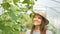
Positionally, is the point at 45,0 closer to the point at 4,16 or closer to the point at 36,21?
the point at 36,21

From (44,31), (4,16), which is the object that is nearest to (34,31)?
(44,31)

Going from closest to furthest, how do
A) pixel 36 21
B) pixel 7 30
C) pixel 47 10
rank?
1. pixel 7 30
2. pixel 36 21
3. pixel 47 10

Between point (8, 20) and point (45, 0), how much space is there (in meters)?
1.20

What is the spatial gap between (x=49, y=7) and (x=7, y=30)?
126 centimetres

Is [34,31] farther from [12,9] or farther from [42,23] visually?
[12,9]

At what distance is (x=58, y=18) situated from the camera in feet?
5.49

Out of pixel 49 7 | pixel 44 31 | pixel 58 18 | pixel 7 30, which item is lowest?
pixel 44 31

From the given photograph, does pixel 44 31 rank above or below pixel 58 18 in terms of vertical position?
below

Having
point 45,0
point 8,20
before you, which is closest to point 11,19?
point 8,20

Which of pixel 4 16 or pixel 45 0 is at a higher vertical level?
pixel 4 16

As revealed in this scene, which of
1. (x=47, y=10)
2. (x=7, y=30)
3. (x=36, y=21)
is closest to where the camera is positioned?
(x=7, y=30)

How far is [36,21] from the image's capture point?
1.55m

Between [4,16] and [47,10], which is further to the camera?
[47,10]

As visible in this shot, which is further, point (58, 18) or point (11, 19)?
point (58, 18)
